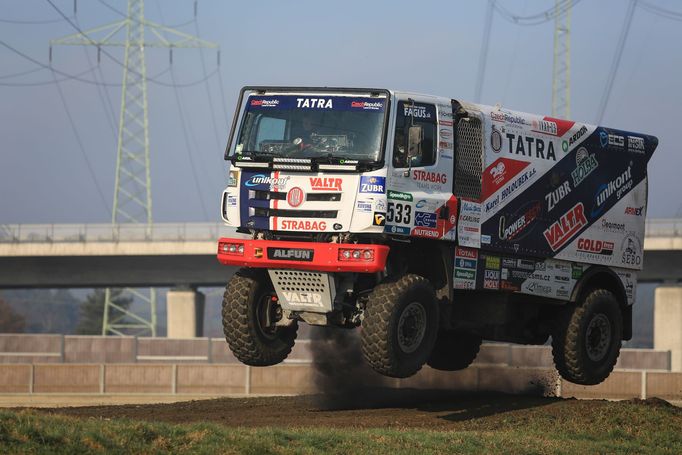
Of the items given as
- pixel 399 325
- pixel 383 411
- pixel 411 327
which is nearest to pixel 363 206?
pixel 399 325

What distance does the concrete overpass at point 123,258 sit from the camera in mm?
52750

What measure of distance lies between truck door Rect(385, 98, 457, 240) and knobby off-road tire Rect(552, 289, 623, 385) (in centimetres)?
379

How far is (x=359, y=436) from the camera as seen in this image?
46.9 ft

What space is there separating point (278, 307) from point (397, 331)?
215 cm

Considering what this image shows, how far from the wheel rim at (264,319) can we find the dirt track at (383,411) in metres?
1.28

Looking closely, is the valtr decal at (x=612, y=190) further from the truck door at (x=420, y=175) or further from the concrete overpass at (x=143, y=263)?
the concrete overpass at (x=143, y=263)

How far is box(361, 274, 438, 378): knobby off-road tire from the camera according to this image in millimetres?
15555

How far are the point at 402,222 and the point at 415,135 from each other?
1.19m

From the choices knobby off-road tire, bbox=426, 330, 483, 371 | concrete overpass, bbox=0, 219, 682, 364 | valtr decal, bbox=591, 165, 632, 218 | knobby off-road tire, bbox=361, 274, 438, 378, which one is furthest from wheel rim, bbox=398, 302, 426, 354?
concrete overpass, bbox=0, 219, 682, 364

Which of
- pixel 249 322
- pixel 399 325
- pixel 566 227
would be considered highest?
pixel 566 227

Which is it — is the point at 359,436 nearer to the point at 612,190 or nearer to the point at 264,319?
the point at 264,319

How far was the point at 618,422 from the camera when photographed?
56.5 ft

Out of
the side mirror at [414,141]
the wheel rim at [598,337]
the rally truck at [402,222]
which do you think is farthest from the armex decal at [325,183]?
the wheel rim at [598,337]

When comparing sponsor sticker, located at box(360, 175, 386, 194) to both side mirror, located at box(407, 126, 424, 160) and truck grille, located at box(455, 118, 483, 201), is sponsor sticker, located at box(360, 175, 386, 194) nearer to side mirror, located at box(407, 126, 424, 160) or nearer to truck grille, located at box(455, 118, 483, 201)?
side mirror, located at box(407, 126, 424, 160)
